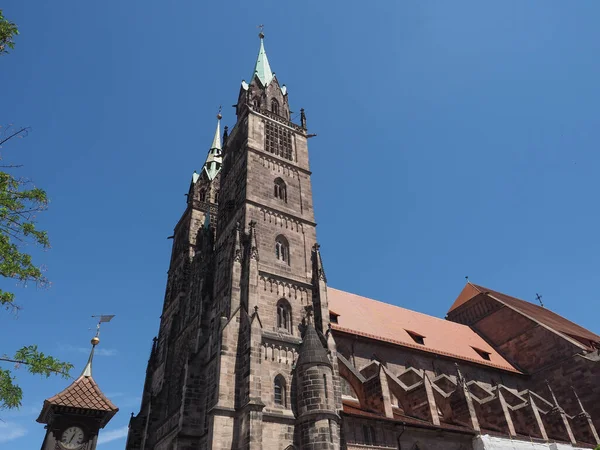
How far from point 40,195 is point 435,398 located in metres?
21.2

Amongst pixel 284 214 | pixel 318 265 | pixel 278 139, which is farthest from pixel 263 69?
pixel 318 265

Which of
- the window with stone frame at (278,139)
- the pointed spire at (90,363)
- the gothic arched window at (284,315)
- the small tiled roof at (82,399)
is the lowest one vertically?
the small tiled roof at (82,399)

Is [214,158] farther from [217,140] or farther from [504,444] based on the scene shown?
[504,444]

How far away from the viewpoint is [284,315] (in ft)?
70.6

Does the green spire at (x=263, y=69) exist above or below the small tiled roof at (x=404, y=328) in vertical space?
above

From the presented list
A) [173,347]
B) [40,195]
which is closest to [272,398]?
[173,347]

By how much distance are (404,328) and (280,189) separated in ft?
40.2

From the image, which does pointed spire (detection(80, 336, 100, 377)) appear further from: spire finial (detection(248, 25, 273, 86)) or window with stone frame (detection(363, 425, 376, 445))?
spire finial (detection(248, 25, 273, 86))

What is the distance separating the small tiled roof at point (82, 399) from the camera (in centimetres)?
934

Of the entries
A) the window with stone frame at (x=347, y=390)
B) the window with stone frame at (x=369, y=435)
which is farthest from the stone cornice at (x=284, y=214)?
the window with stone frame at (x=369, y=435)

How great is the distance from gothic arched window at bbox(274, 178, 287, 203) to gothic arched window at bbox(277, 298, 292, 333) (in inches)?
273

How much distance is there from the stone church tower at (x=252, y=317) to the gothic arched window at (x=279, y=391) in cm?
4

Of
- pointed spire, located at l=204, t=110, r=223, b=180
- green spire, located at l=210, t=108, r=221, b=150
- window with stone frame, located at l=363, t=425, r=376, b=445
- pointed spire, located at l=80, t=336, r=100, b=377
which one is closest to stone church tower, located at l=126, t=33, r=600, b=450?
window with stone frame, located at l=363, t=425, r=376, b=445

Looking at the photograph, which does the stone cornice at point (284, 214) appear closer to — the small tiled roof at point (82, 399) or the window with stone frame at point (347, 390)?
the window with stone frame at point (347, 390)
